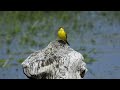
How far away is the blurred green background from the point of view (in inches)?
250

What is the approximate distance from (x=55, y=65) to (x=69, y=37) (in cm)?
390

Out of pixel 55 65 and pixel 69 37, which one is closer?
pixel 55 65

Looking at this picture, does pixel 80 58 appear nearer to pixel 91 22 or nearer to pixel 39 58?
pixel 39 58

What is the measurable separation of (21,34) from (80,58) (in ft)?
13.5

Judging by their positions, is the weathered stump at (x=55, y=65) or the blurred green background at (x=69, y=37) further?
the blurred green background at (x=69, y=37)

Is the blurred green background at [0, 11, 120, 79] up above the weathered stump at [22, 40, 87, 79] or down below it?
above

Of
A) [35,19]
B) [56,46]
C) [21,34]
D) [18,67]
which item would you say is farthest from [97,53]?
[35,19]

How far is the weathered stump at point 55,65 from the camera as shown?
4.11m

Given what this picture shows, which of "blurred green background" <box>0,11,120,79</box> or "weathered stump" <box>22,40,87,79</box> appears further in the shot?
"blurred green background" <box>0,11,120,79</box>

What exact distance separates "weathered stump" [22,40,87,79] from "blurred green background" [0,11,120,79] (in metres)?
1.68

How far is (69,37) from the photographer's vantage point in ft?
26.3

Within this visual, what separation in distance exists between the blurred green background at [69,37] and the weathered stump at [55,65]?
1.68 metres

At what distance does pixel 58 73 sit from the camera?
13.4ft
